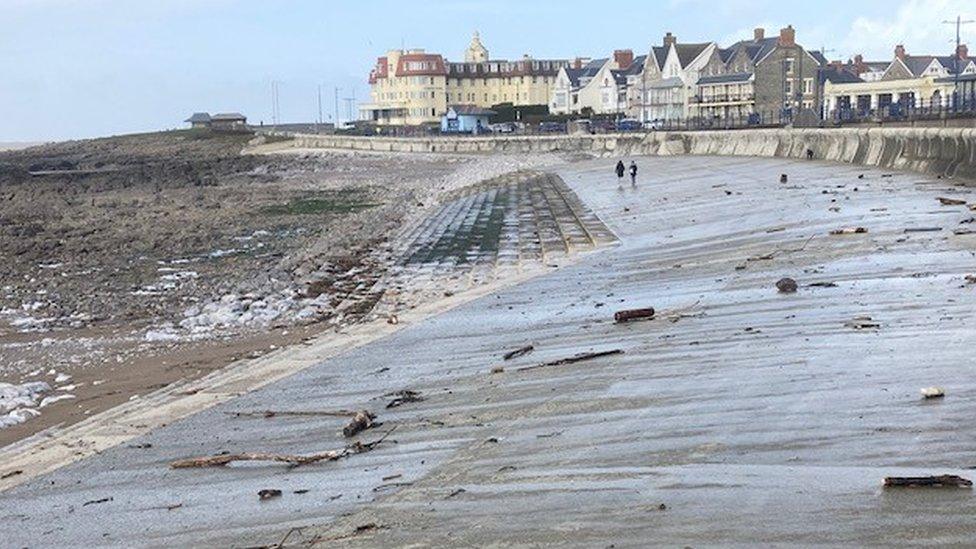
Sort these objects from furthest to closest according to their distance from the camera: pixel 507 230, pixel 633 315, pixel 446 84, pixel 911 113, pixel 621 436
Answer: pixel 446 84
pixel 911 113
pixel 507 230
pixel 633 315
pixel 621 436

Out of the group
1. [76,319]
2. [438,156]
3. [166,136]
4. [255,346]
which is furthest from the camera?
[166,136]

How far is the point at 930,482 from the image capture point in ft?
21.9

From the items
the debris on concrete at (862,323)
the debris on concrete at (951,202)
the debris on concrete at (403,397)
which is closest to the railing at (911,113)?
the debris on concrete at (951,202)

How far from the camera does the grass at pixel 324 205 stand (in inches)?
1892

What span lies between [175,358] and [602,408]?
8.40 m

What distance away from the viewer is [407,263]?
26.3m

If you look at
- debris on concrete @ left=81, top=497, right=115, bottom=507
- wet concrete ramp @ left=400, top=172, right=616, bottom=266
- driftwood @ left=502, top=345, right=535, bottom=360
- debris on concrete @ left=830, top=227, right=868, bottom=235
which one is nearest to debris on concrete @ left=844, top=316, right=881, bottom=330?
driftwood @ left=502, top=345, right=535, bottom=360

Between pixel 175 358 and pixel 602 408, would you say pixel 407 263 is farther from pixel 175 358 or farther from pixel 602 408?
pixel 602 408

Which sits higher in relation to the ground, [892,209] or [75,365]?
[892,209]

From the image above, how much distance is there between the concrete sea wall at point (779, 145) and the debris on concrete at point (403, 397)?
64.9ft

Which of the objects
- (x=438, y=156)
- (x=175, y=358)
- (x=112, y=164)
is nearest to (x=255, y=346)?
(x=175, y=358)

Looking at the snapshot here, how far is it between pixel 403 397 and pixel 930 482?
5840mm

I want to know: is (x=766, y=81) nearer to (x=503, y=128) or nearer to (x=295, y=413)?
(x=503, y=128)

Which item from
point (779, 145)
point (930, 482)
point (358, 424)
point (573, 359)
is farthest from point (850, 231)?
point (779, 145)
